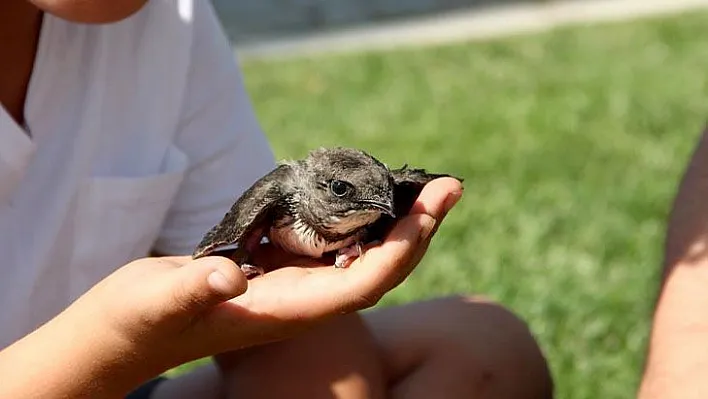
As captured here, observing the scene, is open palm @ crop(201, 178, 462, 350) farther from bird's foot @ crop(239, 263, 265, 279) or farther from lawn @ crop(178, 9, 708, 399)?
lawn @ crop(178, 9, 708, 399)

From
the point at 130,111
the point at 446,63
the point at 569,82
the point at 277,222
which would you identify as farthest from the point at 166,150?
the point at 446,63

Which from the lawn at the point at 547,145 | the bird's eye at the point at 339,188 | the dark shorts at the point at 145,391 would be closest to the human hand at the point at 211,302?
the bird's eye at the point at 339,188

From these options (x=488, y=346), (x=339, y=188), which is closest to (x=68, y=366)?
(x=339, y=188)

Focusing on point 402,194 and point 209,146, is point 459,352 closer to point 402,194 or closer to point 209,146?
point 402,194

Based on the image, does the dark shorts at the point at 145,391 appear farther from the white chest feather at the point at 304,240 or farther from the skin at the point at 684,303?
the skin at the point at 684,303

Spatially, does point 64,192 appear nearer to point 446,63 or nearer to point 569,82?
point 569,82

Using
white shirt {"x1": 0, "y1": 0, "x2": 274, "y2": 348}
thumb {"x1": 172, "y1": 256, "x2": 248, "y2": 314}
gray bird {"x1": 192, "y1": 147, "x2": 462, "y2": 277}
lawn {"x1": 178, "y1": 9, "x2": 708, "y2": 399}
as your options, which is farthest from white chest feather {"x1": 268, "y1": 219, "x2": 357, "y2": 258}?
lawn {"x1": 178, "y1": 9, "x2": 708, "y2": 399}
